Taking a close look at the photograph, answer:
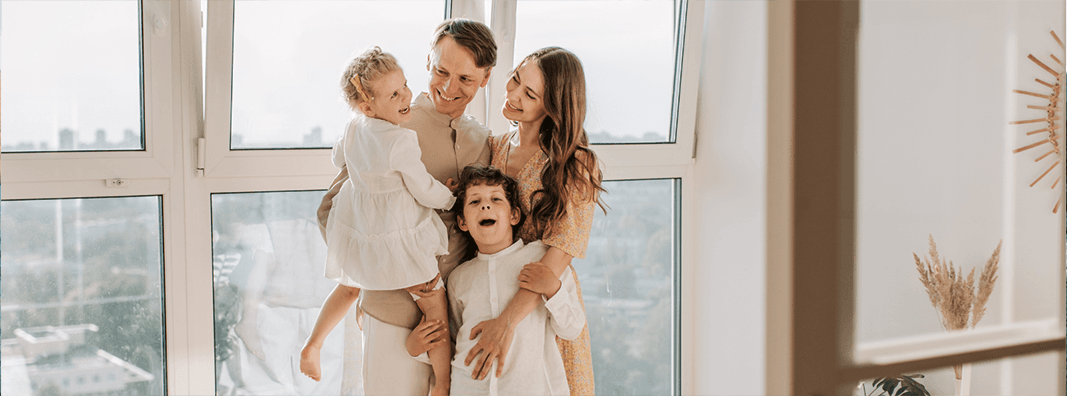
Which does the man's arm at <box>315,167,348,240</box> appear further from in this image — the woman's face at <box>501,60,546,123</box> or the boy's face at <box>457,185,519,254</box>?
the woman's face at <box>501,60,546,123</box>

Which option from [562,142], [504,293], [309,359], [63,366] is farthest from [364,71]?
[63,366]

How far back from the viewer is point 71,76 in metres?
1.71

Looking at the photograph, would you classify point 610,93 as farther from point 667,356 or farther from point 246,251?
point 246,251

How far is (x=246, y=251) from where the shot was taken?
1981 millimetres

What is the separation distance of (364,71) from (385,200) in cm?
27

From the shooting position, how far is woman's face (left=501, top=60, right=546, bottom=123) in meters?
1.47

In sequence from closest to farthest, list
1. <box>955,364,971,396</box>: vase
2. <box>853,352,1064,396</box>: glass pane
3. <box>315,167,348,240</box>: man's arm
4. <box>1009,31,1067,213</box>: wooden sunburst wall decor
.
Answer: <box>853,352,1064,396</box>: glass pane → <box>955,364,971,396</box>: vase → <box>315,167,348,240</box>: man's arm → <box>1009,31,1067,213</box>: wooden sunburst wall decor

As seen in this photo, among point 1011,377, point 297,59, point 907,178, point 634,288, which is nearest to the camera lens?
point 907,178

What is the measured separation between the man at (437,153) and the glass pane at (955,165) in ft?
2.84

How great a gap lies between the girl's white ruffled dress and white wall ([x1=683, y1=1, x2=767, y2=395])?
1305mm

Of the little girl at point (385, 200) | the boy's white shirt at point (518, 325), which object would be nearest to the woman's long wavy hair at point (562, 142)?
the boy's white shirt at point (518, 325)

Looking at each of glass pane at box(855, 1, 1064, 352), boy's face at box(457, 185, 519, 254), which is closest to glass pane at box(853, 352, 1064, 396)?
glass pane at box(855, 1, 1064, 352)

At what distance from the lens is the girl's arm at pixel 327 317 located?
1575mm

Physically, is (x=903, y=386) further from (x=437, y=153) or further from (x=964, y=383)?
(x=437, y=153)
